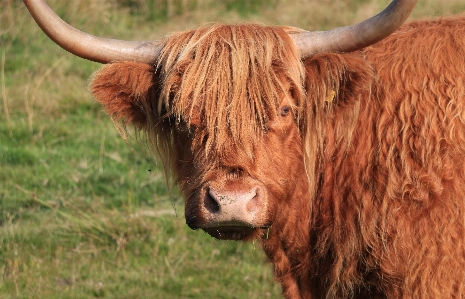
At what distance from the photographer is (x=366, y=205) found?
11.9 ft

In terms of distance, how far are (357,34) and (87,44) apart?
118 centimetres

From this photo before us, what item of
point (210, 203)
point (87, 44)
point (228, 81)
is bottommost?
point (210, 203)

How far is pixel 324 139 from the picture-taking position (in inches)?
150

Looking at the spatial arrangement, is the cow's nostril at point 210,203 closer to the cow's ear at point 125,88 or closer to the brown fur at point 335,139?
the brown fur at point 335,139


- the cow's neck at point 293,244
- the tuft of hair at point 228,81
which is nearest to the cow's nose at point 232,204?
the tuft of hair at point 228,81

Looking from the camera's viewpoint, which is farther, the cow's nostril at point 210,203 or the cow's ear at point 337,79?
the cow's ear at point 337,79

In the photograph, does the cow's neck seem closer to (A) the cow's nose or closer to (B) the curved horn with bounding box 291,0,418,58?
(A) the cow's nose

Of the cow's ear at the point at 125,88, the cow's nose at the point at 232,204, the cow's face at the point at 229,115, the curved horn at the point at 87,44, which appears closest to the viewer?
the cow's nose at the point at 232,204

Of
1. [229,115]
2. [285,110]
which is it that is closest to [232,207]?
[229,115]

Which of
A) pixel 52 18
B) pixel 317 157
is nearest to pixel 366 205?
pixel 317 157

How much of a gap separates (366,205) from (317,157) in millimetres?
334

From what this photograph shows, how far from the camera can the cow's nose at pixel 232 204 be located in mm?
3332

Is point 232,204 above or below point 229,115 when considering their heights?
below

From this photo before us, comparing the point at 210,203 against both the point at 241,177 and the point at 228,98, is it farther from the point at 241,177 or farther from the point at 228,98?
the point at 228,98
